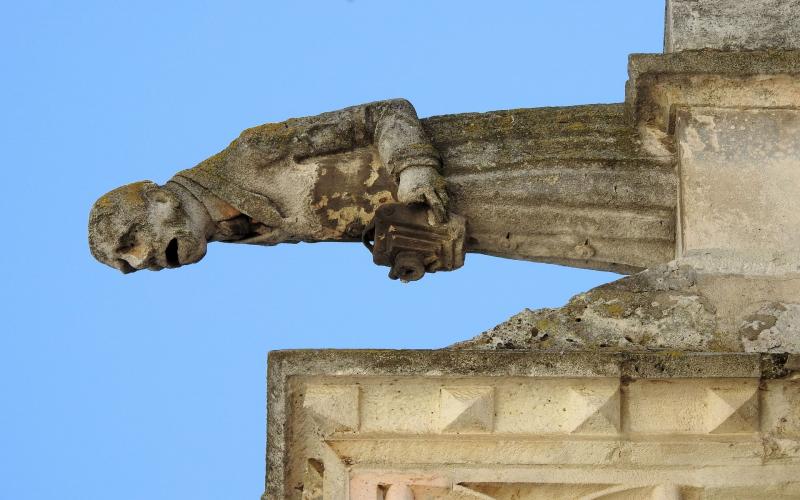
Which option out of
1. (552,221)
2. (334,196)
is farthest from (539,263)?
(334,196)

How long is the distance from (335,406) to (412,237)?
1.49 metres

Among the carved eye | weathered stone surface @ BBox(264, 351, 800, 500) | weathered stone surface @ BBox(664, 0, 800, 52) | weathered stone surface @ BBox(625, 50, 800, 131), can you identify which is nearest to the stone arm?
the carved eye

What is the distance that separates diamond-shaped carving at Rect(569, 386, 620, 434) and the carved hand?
1.60 metres

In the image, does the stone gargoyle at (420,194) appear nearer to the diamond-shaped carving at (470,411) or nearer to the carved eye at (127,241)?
the carved eye at (127,241)

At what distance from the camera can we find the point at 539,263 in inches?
352

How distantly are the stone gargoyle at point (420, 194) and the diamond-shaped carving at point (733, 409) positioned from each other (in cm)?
152

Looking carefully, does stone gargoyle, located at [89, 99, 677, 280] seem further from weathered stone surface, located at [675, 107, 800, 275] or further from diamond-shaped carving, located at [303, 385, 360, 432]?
diamond-shaped carving, located at [303, 385, 360, 432]

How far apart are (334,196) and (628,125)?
4.77 feet

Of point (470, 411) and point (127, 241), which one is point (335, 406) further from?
point (127, 241)

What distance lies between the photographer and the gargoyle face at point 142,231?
9000 mm

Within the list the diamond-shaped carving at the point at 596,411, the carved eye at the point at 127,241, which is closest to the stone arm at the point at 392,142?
the carved eye at the point at 127,241

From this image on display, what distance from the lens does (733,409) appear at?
23.5 feet

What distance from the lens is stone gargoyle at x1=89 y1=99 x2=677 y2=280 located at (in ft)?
28.3

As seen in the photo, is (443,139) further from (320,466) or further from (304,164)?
(320,466)
